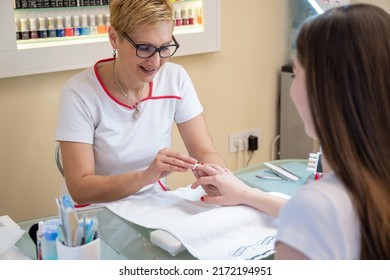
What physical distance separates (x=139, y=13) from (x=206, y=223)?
76cm

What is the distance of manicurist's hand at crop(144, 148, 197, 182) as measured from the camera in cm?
173

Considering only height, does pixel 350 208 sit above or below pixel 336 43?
below

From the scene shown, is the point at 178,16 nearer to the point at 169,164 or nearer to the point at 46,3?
the point at 46,3

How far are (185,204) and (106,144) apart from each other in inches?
18.5

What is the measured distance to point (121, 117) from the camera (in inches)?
78.0

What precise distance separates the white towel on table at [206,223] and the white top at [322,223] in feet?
1.31

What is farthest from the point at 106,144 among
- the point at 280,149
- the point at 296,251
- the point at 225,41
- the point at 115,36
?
the point at 280,149

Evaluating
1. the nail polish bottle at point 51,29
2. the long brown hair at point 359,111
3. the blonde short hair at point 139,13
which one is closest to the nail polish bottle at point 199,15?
the nail polish bottle at point 51,29

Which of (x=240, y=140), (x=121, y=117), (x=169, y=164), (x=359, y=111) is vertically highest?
(x=359, y=111)

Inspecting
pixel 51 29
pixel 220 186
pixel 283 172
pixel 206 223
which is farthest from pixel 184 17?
pixel 206 223

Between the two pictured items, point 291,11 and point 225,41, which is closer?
point 225,41
